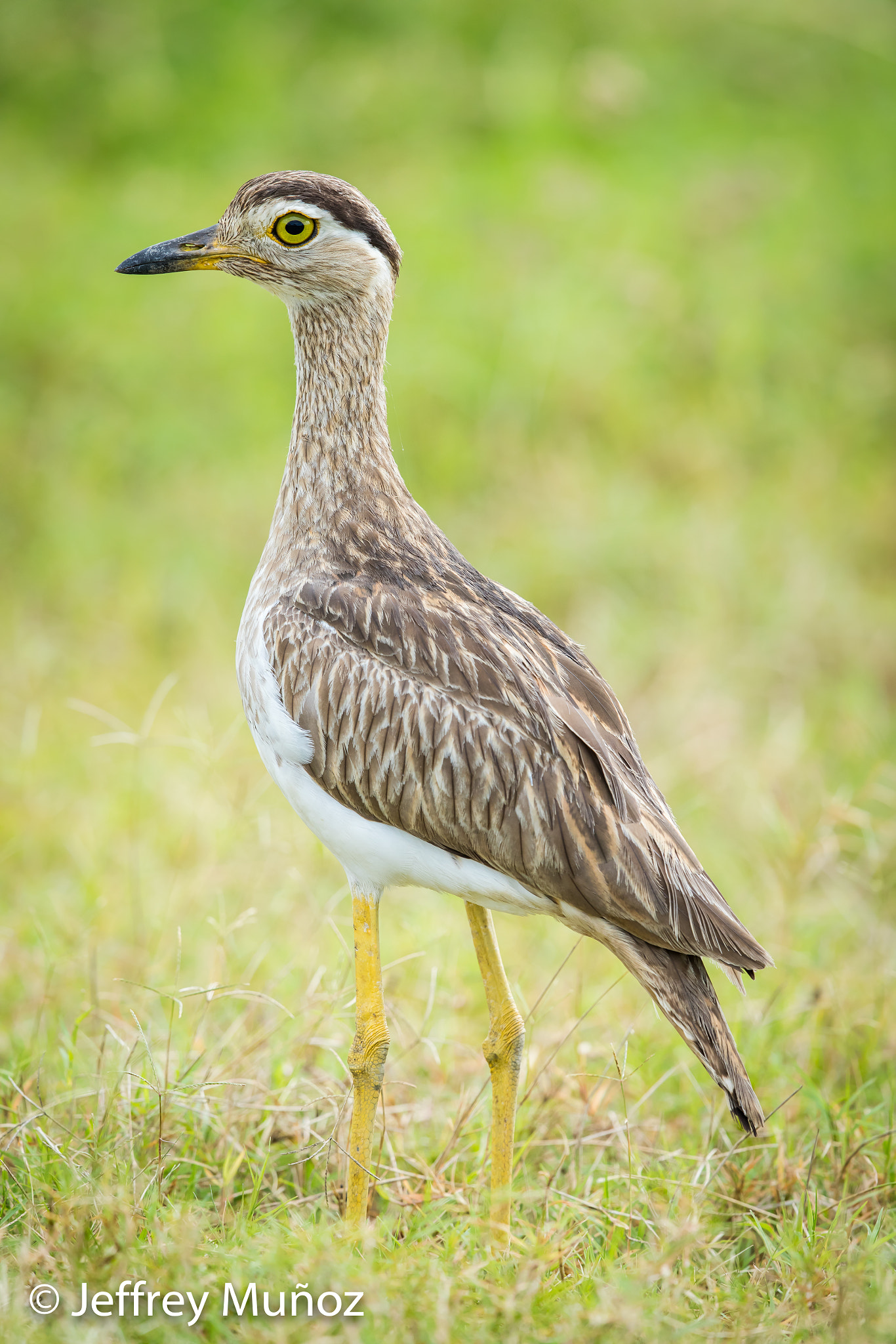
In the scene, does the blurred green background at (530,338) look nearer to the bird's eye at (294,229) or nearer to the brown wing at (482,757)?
the brown wing at (482,757)

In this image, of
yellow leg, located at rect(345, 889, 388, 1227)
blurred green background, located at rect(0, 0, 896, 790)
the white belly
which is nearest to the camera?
the white belly

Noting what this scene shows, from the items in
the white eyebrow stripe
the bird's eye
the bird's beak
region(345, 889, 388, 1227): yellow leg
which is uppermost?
the white eyebrow stripe

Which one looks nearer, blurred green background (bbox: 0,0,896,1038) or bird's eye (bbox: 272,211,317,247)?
bird's eye (bbox: 272,211,317,247)

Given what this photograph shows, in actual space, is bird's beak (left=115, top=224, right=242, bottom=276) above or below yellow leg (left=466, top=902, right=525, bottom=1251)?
above

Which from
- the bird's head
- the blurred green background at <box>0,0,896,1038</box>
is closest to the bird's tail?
the blurred green background at <box>0,0,896,1038</box>

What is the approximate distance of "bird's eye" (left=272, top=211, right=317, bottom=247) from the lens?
12.1 ft

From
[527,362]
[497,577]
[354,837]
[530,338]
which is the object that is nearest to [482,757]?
[354,837]

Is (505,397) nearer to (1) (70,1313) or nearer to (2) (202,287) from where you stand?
(2) (202,287)

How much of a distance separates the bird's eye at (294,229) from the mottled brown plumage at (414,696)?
0.12ft

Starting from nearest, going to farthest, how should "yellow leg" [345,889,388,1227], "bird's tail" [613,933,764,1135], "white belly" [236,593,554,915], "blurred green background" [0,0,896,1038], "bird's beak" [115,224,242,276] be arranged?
"bird's tail" [613,933,764,1135] < "white belly" [236,593,554,915] < "yellow leg" [345,889,388,1227] < "bird's beak" [115,224,242,276] < "blurred green background" [0,0,896,1038]

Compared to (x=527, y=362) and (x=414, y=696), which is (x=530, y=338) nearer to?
(x=527, y=362)

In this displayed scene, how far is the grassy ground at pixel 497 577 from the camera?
11.2 ft

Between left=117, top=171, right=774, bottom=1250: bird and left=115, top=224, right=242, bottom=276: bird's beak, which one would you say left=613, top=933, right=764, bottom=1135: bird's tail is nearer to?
left=117, top=171, right=774, bottom=1250: bird

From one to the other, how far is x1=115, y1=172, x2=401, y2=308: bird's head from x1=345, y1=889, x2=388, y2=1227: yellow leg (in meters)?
2.00
